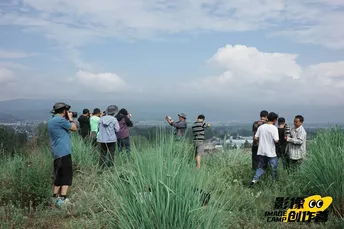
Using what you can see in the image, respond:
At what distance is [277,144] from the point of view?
1016 centimetres

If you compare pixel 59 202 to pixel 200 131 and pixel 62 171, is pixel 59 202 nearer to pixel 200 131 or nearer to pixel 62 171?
pixel 62 171

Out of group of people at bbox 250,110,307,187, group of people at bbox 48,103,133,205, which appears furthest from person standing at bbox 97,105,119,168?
group of people at bbox 250,110,307,187

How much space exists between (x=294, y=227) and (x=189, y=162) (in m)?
2.57

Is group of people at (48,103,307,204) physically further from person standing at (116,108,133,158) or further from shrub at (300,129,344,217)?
shrub at (300,129,344,217)

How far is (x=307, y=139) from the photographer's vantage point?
9.48m

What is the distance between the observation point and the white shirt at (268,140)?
926cm

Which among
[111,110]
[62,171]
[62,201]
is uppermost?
[111,110]

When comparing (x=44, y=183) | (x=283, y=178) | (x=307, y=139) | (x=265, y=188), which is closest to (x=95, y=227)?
(x=44, y=183)

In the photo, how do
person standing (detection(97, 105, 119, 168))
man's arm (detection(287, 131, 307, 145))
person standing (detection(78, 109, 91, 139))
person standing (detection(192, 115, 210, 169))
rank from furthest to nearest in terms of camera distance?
person standing (detection(78, 109, 91, 139)) → person standing (detection(192, 115, 210, 169)) → person standing (detection(97, 105, 119, 168)) → man's arm (detection(287, 131, 307, 145))

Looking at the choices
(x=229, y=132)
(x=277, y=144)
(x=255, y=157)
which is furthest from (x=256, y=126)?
(x=229, y=132)

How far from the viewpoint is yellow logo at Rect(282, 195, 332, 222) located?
Answer: 21.1 feet

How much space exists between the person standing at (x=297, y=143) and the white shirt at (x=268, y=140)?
0.59 meters

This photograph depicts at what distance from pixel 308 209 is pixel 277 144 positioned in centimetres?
354

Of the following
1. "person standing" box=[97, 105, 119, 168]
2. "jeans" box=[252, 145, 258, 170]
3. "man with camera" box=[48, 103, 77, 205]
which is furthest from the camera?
"jeans" box=[252, 145, 258, 170]
